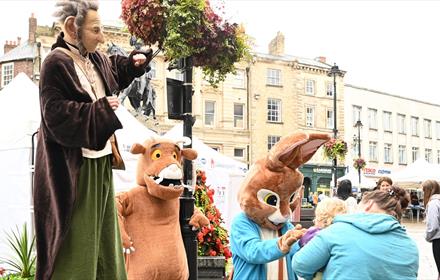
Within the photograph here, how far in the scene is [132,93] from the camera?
37.5ft

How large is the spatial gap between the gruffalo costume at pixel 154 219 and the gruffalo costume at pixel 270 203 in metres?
0.96

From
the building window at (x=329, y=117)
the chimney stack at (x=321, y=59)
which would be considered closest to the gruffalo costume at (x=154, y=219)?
the building window at (x=329, y=117)

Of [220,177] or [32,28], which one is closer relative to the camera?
[220,177]

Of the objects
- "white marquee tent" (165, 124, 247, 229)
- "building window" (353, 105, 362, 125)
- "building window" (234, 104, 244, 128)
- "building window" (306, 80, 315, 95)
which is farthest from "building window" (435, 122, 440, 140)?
"white marquee tent" (165, 124, 247, 229)

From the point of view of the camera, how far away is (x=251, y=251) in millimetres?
4035

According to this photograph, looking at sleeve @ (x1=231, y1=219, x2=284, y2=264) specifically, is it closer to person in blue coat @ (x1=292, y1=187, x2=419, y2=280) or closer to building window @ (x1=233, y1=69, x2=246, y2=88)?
person in blue coat @ (x1=292, y1=187, x2=419, y2=280)

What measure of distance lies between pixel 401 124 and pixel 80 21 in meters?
50.2

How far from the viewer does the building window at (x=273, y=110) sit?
133ft

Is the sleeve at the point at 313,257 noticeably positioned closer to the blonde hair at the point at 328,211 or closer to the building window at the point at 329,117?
the blonde hair at the point at 328,211

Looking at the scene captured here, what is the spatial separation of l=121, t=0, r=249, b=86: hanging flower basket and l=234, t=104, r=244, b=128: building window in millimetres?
33376

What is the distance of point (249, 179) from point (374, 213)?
1191 millimetres

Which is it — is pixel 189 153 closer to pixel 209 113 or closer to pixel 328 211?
pixel 328 211

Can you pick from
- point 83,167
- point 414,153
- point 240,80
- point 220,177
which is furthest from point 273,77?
point 83,167

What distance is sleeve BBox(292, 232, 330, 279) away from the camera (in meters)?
3.41
